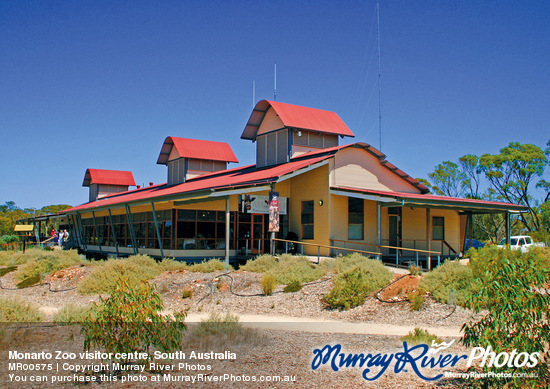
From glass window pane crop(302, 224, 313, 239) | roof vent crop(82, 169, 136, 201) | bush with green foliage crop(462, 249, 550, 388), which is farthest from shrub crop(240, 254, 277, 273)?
roof vent crop(82, 169, 136, 201)

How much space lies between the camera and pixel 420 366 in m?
7.75

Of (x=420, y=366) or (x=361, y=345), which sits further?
(x=361, y=345)

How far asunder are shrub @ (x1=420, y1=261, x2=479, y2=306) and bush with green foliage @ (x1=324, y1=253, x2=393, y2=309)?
1.39 meters

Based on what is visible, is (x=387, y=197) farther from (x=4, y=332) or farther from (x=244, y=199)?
(x=4, y=332)

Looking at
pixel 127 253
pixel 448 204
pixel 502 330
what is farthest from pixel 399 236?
pixel 502 330

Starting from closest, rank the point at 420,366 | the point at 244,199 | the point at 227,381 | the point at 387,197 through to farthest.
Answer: the point at 227,381 < the point at 420,366 < the point at 387,197 < the point at 244,199

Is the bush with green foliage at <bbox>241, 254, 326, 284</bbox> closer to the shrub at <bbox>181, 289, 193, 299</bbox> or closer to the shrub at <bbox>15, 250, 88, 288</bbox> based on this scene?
the shrub at <bbox>181, 289, 193, 299</bbox>

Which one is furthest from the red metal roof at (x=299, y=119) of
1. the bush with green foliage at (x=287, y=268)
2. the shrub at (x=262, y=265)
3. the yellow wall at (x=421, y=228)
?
the bush with green foliage at (x=287, y=268)

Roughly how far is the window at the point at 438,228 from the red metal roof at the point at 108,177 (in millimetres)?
31632

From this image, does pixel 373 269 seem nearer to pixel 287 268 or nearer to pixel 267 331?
pixel 287 268

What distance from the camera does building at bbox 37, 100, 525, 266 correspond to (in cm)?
2219

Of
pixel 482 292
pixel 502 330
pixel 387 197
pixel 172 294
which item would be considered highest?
pixel 387 197

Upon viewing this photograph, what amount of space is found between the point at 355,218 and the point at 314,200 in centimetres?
206

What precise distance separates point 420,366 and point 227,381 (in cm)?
295
